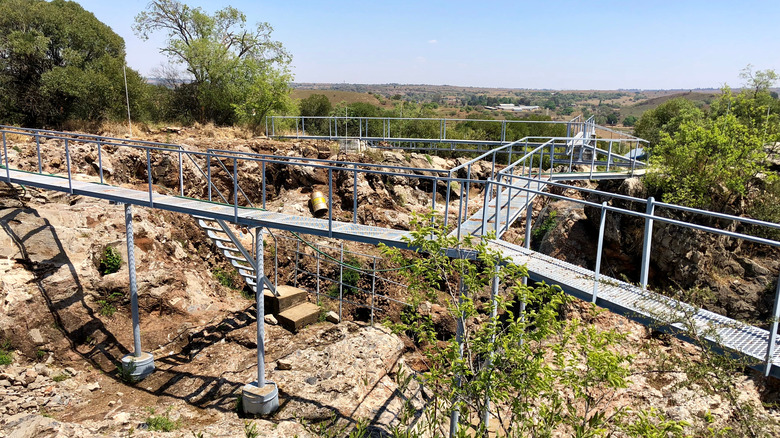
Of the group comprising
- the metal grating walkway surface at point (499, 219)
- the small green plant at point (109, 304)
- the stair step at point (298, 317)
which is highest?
the metal grating walkway surface at point (499, 219)

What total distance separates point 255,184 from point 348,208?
3.79 metres

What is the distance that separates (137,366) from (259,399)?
320 cm

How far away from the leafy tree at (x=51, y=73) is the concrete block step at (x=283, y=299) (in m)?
12.4

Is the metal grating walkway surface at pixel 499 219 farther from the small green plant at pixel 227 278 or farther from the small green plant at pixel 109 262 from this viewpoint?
the small green plant at pixel 109 262

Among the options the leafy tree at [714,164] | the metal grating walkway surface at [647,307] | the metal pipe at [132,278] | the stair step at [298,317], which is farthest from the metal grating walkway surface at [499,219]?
the metal pipe at [132,278]

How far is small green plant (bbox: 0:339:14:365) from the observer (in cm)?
991

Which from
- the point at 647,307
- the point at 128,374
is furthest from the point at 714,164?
the point at 128,374

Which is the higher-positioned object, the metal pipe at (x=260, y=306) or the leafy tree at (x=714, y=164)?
the leafy tree at (x=714, y=164)

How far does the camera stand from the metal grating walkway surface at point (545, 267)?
16.7 ft

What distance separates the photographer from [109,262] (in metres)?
12.3

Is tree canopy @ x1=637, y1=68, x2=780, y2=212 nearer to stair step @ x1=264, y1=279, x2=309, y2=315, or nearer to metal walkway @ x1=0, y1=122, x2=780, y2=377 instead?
metal walkway @ x1=0, y1=122, x2=780, y2=377

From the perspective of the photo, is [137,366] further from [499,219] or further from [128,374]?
[499,219]

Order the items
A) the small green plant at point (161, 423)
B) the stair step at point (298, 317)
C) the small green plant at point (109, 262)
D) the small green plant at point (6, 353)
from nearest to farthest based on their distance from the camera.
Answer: the small green plant at point (161, 423)
the small green plant at point (6, 353)
the small green plant at point (109, 262)
the stair step at point (298, 317)

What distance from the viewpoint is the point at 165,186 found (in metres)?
16.7
